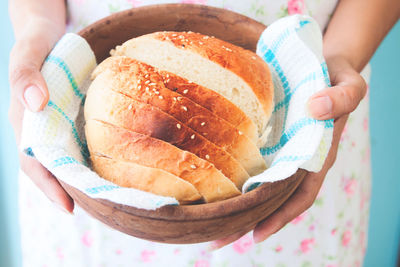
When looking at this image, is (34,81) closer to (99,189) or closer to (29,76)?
(29,76)

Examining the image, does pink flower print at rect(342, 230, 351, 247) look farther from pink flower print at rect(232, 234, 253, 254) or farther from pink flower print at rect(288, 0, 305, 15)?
pink flower print at rect(288, 0, 305, 15)

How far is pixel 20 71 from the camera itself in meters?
0.62

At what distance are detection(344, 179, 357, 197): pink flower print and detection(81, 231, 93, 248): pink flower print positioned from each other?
2.33ft

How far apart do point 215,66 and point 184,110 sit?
4.6 inches

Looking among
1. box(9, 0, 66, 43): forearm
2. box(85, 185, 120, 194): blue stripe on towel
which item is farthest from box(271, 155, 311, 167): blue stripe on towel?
box(9, 0, 66, 43): forearm

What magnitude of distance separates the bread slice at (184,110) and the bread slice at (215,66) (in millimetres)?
59

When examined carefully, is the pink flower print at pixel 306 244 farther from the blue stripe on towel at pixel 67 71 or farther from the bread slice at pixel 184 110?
the blue stripe on towel at pixel 67 71

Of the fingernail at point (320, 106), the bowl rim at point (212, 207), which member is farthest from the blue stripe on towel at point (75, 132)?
the fingernail at point (320, 106)

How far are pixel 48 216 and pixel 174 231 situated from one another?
598 mm

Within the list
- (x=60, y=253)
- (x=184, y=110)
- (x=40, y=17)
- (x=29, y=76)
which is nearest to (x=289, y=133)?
(x=184, y=110)

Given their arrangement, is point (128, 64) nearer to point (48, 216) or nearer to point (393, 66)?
point (48, 216)

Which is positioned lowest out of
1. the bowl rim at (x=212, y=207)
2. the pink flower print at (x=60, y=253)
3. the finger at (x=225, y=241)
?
the pink flower print at (x=60, y=253)

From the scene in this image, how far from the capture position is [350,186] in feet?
3.52

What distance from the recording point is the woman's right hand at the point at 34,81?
0.60 m
